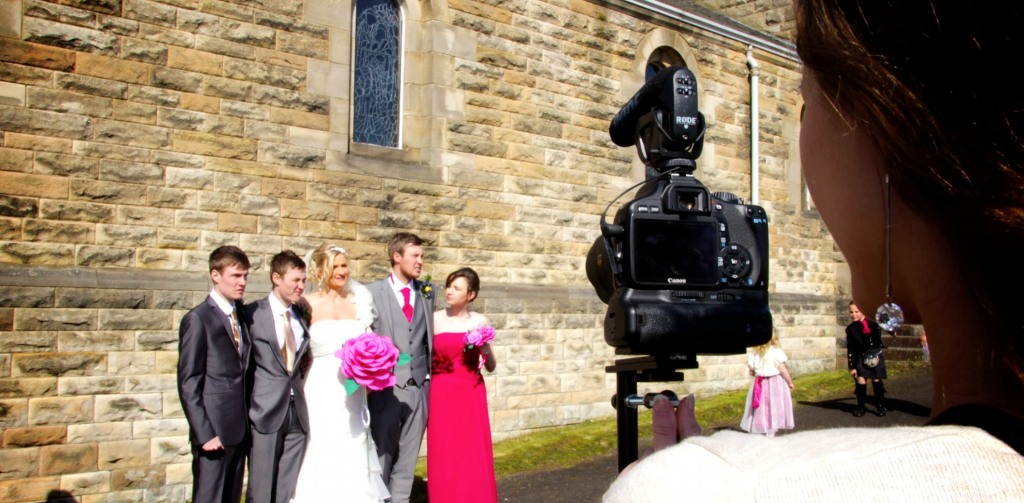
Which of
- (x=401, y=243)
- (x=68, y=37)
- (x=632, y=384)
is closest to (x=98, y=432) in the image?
(x=401, y=243)

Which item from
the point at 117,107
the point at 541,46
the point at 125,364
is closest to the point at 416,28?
the point at 541,46

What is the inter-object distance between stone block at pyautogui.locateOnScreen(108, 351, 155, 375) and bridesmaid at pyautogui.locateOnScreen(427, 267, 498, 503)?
2.46 m

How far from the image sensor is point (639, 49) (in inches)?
445

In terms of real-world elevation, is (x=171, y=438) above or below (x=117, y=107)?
below

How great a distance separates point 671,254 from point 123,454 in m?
6.31

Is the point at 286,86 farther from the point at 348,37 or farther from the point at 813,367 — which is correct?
the point at 813,367

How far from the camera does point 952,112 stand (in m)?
0.83

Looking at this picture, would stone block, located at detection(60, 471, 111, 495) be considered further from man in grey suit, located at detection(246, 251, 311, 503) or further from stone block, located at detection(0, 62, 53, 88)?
stone block, located at detection(0, 62, 53, 88)

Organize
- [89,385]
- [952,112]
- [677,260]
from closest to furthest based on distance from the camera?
[952,112], [677,260], [89,385]

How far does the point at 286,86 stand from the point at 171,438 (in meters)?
3.54

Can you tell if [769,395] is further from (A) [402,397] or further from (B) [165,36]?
(B) [165,36]

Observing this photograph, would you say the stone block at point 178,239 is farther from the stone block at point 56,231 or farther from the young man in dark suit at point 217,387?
the young man in dark suit at point 217,387

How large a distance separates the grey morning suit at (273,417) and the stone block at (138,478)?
1.54m

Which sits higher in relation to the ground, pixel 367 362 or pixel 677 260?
pixel 677 260
